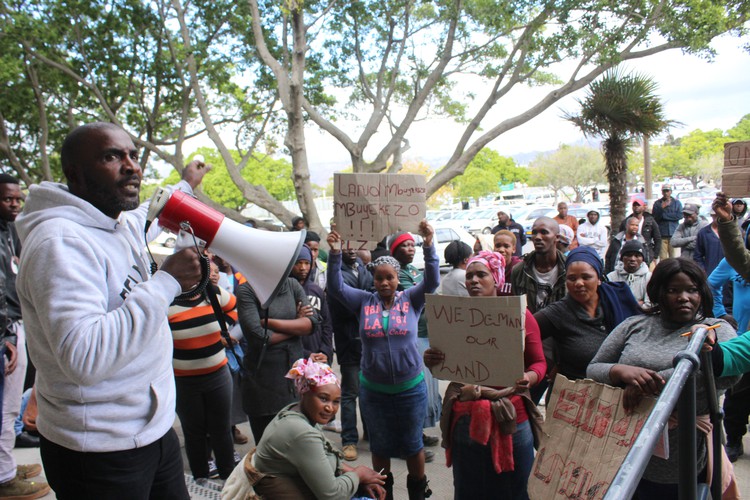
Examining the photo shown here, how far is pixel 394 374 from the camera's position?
3.66 metres

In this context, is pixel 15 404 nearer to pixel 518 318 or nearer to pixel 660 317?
pixel 518 318

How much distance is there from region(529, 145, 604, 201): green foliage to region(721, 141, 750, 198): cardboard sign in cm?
6345

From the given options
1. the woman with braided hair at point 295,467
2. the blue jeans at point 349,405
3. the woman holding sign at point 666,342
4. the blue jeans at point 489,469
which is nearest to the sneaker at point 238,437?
the blue jeans at point 349,405

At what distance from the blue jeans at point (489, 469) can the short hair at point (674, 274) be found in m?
0.97

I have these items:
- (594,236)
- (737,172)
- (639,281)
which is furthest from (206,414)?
(594,236)

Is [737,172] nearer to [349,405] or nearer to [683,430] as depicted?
[683,430]

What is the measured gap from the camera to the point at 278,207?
45.4 feet

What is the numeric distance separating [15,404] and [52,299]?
3055 mm

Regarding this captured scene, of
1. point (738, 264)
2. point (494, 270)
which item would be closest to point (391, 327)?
point (494, 270)

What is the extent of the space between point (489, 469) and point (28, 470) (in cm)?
341

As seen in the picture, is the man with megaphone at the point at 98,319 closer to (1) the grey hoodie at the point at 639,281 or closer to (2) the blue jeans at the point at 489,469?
(2) the blue jeans at the point at 489,469

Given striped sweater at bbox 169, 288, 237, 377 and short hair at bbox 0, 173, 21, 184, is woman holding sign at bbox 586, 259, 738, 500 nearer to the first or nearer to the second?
striped sweater at bbox 169, 288, 237, 377

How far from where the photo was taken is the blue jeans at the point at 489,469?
296 centimetres

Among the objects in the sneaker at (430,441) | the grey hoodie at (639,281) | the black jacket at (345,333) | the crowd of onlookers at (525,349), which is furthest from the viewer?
the grey hoodie at (639,281)
